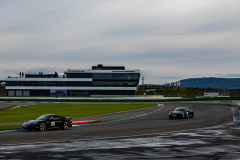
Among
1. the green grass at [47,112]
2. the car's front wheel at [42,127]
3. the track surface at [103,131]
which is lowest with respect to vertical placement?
the green grass at [47,112]

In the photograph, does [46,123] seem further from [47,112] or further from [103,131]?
[47,112]

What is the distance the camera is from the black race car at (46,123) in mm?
20469

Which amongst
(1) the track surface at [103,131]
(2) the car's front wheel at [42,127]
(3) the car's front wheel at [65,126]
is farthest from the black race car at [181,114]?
(2) the car's front wheel at [42,127]

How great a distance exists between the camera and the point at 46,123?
2120 centimetres

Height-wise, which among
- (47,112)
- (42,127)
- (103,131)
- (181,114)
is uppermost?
(181,114)

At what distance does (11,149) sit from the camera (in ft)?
41.8

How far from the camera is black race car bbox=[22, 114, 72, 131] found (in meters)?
20.5

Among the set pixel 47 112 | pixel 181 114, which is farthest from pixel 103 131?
pixel 47 112

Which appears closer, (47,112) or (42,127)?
(42,127)

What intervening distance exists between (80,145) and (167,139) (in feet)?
17.3

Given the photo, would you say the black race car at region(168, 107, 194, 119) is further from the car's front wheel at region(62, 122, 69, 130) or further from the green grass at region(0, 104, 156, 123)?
the car's front wheel at region(62, 122, 69, 130)

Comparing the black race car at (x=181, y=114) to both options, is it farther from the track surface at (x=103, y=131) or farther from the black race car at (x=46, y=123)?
the black race car at (x=46, y=123)

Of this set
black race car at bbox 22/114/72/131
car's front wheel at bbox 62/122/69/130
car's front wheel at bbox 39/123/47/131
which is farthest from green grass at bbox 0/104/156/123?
car's front wheel at bbox 39/123/47/131

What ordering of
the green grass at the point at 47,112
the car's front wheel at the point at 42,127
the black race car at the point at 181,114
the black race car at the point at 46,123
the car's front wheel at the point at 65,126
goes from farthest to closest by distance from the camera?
the green grass at the point at 47,112
the black race car at the point at 181,114
the car's front wheel at the point at 65,126
the car's front wheel at the point at 42,127
the black race car at the point at 46,123
